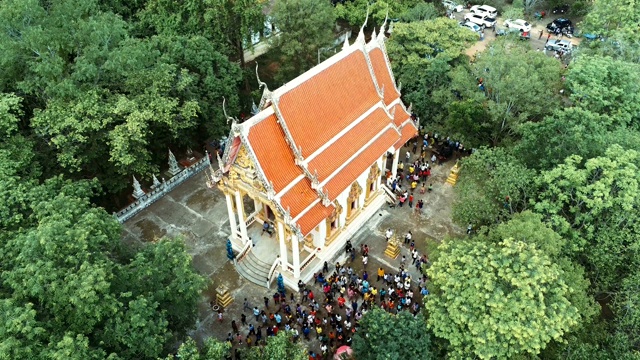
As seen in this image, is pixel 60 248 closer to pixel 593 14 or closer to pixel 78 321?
pixel 78 321

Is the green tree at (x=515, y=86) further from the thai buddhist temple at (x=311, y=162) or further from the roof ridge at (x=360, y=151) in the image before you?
the roof ridge at (x=360, y=151)

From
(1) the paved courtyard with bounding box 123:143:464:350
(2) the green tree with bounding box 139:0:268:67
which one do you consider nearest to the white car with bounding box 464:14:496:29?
(1) the paved courtyard with bounding box 123:143:464:350

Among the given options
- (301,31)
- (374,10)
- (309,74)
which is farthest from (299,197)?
(374,10)

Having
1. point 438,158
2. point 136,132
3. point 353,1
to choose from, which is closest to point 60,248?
point 136,132

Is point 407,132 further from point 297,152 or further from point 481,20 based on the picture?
point 481,20

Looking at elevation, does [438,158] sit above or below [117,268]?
below

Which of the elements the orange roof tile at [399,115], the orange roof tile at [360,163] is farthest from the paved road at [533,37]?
the orange roof tile at [360,163]

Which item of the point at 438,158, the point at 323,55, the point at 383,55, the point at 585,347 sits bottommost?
the point at 438,158
